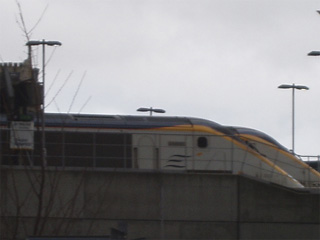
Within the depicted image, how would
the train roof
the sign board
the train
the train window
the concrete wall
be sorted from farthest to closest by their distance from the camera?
the train window < the train roof < the train < the concrete wall < the sign board

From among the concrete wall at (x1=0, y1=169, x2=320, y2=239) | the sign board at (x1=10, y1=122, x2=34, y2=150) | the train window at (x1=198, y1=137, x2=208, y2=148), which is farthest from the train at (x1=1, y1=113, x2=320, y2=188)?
the sign board at (x1=10, y1=122, x2=34, y2=150)

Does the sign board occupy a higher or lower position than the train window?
lower

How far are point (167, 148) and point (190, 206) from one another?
591cm

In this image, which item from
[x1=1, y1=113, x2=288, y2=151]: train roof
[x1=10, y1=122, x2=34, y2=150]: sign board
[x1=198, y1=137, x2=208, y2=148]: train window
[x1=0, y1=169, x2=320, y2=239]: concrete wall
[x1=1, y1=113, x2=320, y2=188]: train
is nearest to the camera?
[x1=10, y1=122, x2=34, y2=150]: sign board

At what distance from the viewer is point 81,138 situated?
25375 millimetres

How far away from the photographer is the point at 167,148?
27578 millimetres

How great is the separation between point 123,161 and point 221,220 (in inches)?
193

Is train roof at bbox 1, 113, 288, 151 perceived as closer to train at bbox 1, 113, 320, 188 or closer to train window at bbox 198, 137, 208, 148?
train at bbox 1, 113, 320, 188

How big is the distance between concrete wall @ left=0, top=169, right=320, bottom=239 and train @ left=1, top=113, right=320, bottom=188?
1281 millimetres

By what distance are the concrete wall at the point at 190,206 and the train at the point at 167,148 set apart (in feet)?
4.20

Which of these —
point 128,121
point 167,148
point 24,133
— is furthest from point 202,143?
point 24,133

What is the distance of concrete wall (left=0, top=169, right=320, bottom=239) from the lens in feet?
69.3

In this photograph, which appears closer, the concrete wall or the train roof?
the concrete wall

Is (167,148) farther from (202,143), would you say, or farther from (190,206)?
Result: (190,206)
